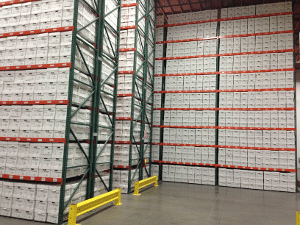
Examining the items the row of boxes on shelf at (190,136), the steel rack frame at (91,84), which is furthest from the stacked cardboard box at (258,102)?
the steel rack frame at (91,84)

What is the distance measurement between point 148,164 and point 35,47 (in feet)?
22.0

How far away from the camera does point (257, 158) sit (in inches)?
419

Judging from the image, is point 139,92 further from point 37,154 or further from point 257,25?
point 257,25

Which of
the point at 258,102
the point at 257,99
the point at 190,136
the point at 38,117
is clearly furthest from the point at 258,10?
the point at 38,117

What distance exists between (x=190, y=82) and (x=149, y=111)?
2314 millimetres

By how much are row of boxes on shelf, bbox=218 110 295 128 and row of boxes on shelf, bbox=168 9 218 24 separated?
454cm

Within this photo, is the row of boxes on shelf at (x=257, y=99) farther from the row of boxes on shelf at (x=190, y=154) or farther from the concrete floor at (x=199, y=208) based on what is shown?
the concrete floor at (x=199, y=208)

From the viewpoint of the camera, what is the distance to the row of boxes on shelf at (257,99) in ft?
34.8

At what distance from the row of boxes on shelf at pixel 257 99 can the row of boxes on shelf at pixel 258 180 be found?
274 cm

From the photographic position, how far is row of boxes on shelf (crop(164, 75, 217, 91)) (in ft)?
38.1

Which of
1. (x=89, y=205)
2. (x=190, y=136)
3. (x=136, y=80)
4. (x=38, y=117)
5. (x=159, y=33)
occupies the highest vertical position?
Answer: (x=159, y=33)

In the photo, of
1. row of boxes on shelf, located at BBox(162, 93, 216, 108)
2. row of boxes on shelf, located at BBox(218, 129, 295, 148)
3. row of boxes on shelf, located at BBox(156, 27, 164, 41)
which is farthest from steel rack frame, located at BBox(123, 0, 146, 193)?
row of boxes on shelf, located at BBox(218, 129, 295, 148)

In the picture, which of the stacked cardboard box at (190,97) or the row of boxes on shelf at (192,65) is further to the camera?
the row of boxes on shelf at (192,65)

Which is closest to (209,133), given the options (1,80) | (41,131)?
(41,131)
